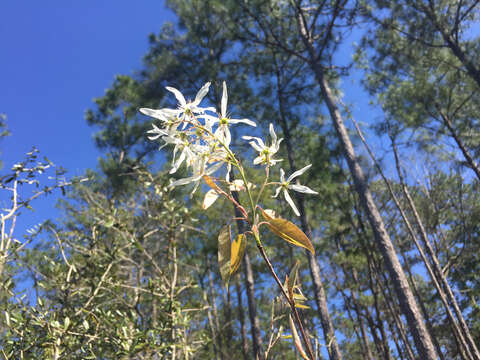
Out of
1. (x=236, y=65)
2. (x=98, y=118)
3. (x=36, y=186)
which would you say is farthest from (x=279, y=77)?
(x=36, y=186)

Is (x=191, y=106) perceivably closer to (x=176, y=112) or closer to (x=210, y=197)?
(x=176, y=112)

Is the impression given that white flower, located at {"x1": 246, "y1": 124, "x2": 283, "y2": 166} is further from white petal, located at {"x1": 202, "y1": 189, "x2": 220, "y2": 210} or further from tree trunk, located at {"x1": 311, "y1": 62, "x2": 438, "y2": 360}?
tree trunk, located at {"x1": 311, "y1": 62, "x2": 438, "y2": 360}

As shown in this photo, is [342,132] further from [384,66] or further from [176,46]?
[176,46]

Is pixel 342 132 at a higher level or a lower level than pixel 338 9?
lower

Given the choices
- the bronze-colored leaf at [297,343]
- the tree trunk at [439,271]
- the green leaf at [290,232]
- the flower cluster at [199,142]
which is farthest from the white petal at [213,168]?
the tree trunk at [439,271]

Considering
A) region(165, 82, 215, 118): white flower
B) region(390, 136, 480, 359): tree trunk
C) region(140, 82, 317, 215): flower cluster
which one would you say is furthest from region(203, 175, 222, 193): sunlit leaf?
region(390, 136, 480, 359): tree trunk

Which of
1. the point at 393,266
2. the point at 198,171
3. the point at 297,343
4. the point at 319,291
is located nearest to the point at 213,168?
the point at 198,171
